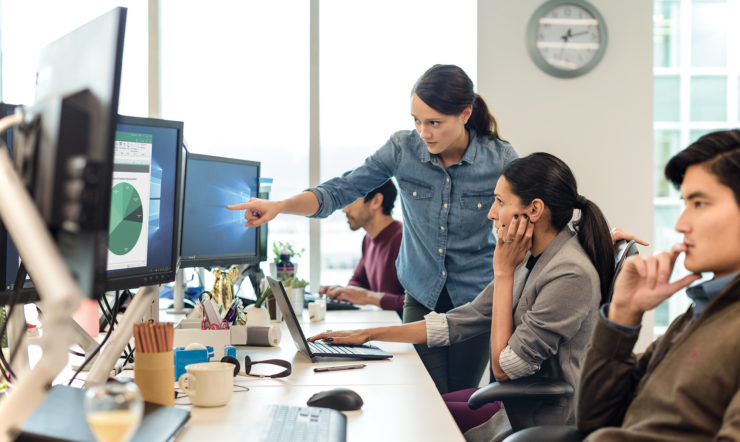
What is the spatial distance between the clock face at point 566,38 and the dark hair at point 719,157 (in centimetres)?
273

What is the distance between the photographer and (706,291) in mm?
1174

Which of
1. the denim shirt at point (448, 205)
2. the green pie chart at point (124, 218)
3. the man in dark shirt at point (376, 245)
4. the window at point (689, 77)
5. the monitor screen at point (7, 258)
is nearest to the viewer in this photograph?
the monitor screen at point (7, 258)

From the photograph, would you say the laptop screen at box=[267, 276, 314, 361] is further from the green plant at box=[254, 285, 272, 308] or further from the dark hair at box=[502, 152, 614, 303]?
the dark hair at box=[502, 152, 614, 303]

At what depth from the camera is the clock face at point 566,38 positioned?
3793 millimetres

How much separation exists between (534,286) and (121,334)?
1056 millimetres

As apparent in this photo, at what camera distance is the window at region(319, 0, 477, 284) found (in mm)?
4062

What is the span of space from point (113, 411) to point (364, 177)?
1893 mm

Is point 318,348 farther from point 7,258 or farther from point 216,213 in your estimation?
point 7,258

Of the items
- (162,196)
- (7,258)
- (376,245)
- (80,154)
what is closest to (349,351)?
(162,196)

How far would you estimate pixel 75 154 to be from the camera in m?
0.71

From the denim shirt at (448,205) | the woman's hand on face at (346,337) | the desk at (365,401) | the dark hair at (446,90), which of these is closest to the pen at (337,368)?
the desk at (365,401)

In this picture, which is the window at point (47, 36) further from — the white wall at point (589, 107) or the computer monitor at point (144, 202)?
the computer monitor at point (144, 202)

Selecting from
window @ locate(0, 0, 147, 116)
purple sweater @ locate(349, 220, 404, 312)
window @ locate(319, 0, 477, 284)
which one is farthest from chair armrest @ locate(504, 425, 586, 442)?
window @ locate(0, 0, 147, 116)

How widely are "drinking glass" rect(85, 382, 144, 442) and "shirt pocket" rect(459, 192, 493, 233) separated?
183 centimetres
